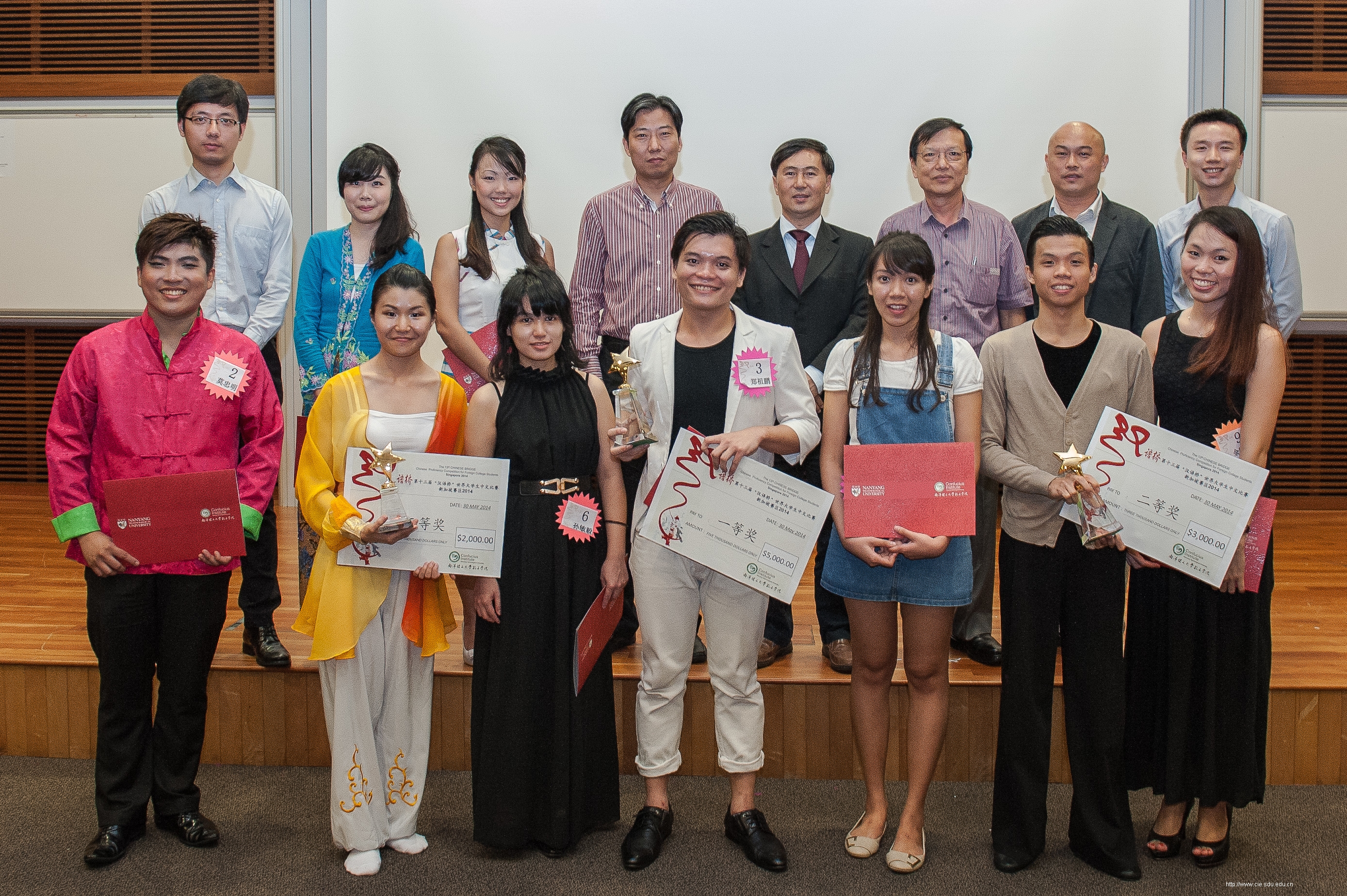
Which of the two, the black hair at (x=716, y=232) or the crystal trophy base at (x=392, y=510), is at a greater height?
the black hair at (x=716, y=232)

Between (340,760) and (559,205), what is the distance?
3.53m

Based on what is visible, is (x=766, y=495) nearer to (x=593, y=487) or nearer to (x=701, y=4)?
(x=593, y=487)

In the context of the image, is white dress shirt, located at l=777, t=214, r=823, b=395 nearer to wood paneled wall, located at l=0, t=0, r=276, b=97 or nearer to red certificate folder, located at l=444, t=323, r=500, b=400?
red certificate folder, located at l=444, t=323, r=500, b=400

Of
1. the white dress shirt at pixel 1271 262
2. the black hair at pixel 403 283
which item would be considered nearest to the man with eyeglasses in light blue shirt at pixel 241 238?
the black hair at pixel 403 283

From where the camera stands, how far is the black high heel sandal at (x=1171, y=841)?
7.93 ft

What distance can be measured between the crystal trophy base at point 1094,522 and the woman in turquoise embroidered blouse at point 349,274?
200cm

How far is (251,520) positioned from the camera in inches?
95.3

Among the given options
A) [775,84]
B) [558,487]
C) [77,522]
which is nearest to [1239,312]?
[558,487]

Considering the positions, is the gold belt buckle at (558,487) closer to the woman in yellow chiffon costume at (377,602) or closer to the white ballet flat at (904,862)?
the woman in yellow chiffon costume at (377,602)

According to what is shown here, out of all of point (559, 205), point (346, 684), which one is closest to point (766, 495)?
point (346, 684)

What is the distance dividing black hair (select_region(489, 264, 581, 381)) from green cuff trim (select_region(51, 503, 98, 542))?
3.37ft

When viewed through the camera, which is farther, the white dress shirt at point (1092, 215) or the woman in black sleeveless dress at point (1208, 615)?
the white dress shirt at point (1092, 215)

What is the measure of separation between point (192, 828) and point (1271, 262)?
148 inches

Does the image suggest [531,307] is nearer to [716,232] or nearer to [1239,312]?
[716,232]
